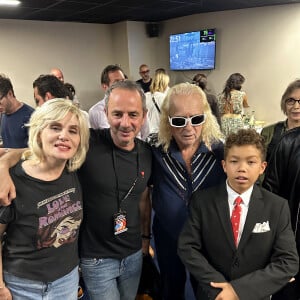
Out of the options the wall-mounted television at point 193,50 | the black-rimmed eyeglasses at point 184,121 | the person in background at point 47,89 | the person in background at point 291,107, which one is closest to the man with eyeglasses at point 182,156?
the black-rimmed eyeglasses at point 184,121

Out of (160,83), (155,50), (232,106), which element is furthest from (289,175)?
(155,50)

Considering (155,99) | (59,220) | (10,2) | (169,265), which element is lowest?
(169,265)

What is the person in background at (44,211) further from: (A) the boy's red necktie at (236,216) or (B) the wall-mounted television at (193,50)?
(B) the wall-mounted television at (193,50)

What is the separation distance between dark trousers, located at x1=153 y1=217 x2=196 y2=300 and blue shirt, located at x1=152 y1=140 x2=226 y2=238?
0.13 metres

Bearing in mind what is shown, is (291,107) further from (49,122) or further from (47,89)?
(47,89)

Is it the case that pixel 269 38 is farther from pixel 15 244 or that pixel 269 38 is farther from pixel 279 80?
pixel 15 244

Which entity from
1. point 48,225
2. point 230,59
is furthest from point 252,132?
point 230,59

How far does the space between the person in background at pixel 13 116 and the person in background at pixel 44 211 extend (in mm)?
1542

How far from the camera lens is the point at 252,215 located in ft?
4.21

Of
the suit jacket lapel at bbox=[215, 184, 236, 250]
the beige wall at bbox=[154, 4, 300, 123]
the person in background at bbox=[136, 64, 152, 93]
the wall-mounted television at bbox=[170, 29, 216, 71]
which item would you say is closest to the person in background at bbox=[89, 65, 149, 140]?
the suit jacket lapel at bbox=[215, 184, 236, 250]

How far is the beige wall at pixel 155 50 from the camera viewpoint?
16.8 feet

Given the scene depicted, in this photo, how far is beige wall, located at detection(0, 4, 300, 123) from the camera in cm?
511

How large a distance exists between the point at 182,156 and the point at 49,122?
651 millimetres

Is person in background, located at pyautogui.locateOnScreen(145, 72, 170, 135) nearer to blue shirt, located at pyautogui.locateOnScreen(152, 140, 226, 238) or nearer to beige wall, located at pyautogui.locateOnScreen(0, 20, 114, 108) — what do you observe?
blue shirt, located at pyautogui.locateOnScreen(152, 140, 226, 238)
